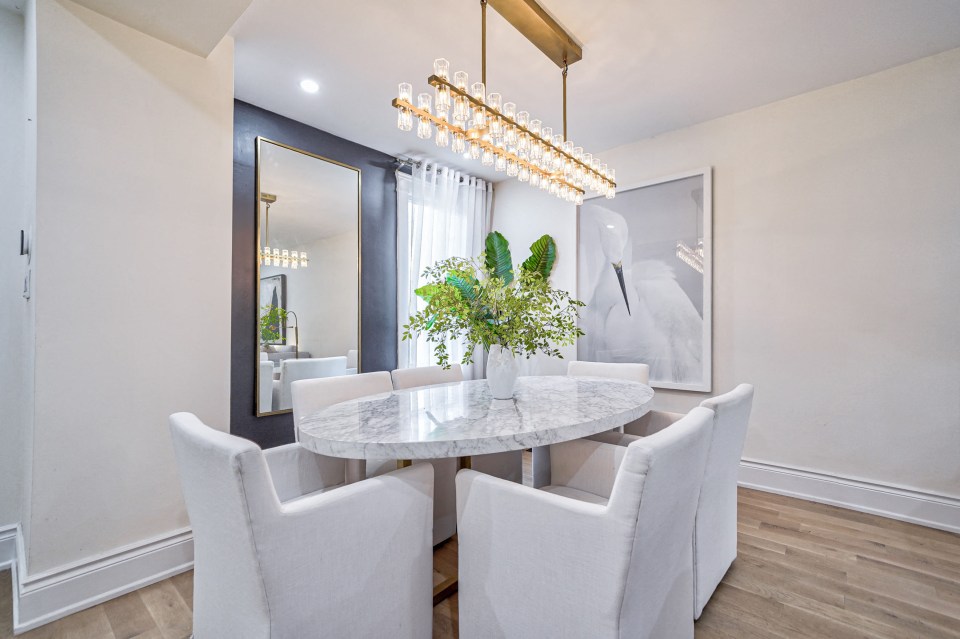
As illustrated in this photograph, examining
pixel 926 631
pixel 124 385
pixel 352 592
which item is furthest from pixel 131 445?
pixel 926 631

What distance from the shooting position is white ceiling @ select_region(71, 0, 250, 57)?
5.65ft

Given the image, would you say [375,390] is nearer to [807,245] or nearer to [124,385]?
[124,385]

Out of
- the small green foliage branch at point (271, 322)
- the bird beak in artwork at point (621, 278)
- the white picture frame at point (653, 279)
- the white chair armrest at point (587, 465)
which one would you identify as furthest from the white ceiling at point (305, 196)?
the white chair armrest at point (587, 465)

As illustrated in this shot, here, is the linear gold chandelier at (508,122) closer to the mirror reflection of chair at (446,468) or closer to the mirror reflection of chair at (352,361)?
the mirror reflection of chair at (446,468)

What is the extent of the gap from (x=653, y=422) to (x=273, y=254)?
2.55 m

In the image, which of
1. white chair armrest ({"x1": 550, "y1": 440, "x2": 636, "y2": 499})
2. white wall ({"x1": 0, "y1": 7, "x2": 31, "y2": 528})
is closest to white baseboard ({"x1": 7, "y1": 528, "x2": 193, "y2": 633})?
white wall ({"x1": 0, "y1": 7, "x2": 31, "y2": 528})

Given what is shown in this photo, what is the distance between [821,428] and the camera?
2.66 metres

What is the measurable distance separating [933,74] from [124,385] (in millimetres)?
4377

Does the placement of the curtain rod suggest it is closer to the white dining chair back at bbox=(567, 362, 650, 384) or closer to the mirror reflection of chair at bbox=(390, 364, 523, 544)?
the mirror reflection of chair at bbox=(390, 364, 523, 544)

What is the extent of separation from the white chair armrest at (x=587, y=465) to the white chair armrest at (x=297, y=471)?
894 millimetres

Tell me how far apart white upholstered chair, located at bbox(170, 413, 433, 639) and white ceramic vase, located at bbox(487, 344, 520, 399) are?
64cm

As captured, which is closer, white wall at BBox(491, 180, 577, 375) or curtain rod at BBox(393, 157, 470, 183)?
curtain rod at BBox(393, 157, 470, 183)

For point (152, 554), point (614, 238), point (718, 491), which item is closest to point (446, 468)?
point (718, 491)

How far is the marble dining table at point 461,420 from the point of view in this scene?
3.85 feet
